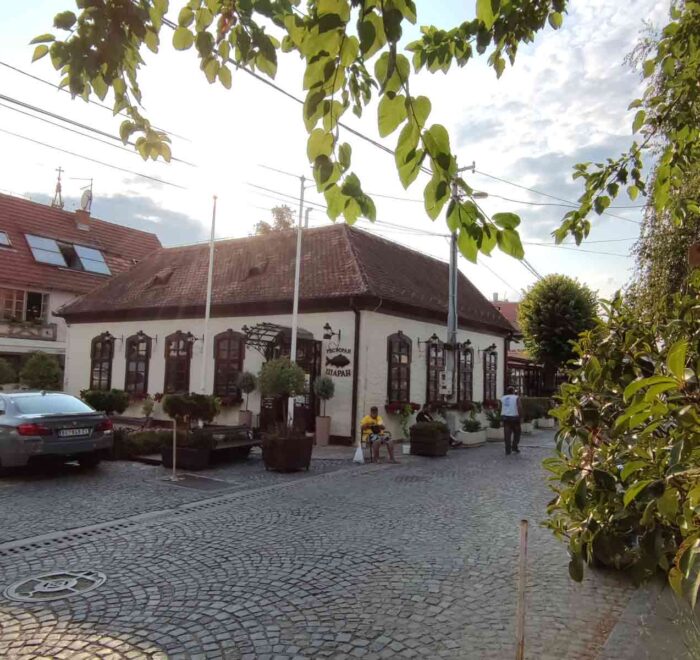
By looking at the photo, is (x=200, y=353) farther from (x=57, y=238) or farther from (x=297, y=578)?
(x=57, y=238)

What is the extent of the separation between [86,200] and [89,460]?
80.0 feet

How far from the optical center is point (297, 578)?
514 centimetres

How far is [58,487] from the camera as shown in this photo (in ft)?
30.7

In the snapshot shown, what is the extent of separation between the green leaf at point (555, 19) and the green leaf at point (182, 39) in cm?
253

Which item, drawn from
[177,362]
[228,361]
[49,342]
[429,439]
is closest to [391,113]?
[429,439]

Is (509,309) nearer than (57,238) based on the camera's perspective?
No

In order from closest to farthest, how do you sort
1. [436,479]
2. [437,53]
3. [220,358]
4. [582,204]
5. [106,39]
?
[106,39]
[437,53]
[582,204]
[436,479]
[220,358]

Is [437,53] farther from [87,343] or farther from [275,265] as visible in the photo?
[87,343]

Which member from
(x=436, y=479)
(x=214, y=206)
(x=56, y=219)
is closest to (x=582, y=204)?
(x=436, y=479)

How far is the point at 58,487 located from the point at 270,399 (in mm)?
7965

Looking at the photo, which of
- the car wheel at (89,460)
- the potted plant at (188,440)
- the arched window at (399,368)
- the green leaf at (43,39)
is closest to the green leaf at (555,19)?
the green leaf at (43,39)

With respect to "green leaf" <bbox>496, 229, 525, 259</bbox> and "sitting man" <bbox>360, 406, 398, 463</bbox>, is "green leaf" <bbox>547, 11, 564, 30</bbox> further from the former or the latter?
"sitting man" <bbox>360, 406, 398, 463</bbox>

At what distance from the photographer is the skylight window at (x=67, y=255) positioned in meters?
27.3

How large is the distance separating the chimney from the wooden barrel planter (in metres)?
24.2
